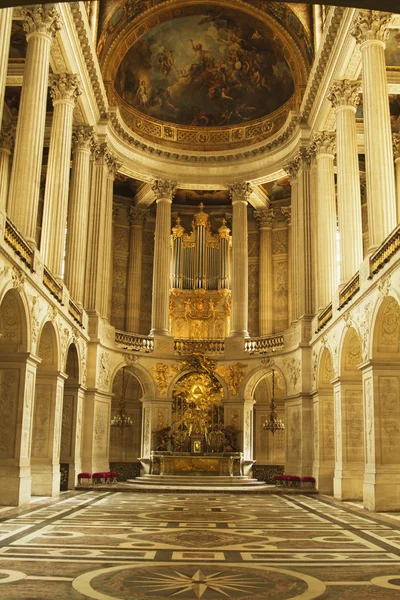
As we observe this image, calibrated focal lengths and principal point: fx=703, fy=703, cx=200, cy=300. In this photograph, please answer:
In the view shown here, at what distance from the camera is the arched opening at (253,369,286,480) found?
3500 centimetres

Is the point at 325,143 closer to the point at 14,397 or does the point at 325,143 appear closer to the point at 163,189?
the point at 163,189

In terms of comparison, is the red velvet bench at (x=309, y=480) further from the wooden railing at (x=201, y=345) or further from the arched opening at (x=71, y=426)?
the arched opening at (x=71, y=426)

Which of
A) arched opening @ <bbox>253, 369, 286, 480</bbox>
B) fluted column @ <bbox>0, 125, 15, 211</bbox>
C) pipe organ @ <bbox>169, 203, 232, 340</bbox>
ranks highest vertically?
fluted column @ <bbox>0, 125, 15, 211</bbox>

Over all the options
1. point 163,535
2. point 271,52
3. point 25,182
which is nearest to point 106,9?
point 271,52

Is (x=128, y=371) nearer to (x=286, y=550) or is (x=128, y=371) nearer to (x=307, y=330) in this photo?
(x=307, y=330)

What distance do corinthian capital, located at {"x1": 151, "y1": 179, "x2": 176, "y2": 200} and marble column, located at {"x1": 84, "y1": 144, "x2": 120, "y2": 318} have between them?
3145 millimetres

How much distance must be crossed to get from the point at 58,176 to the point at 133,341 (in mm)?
10501

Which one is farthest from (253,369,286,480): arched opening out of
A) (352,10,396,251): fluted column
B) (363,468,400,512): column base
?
(363,468,400,512): column base

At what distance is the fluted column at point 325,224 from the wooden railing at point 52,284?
422 inches

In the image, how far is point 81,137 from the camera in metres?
29.8

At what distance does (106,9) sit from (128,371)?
53.7 feet

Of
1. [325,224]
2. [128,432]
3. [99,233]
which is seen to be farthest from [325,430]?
[99,233]

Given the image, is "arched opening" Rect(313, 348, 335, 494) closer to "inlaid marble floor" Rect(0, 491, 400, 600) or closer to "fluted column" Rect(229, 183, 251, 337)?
"fluted column" Rect(229, 183, 251, 337)

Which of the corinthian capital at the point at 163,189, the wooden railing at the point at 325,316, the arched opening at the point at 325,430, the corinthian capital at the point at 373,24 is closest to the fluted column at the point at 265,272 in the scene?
the corinthian capital at the point at 163,189
